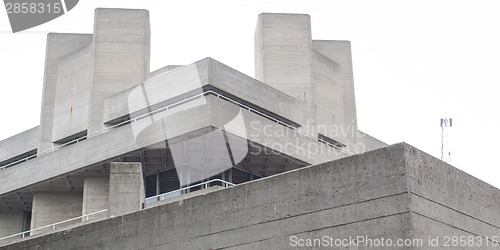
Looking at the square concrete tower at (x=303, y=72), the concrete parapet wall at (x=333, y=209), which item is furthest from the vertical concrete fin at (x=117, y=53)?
the concrete parapet wall at (x=333, y=209)

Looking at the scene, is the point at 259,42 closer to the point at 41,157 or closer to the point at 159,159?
the point at 159,159

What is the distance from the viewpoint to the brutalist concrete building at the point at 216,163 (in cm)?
1002

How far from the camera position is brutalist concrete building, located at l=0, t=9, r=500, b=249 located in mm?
10023

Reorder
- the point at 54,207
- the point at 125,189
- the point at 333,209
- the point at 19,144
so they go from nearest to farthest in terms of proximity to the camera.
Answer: the point at 333,209, the point at 125,189, the point at 54,207, the point at 19,144

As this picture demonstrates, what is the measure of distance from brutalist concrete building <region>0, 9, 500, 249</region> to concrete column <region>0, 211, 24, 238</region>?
0.06 metres

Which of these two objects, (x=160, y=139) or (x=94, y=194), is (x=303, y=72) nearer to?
(x=160, y=139)

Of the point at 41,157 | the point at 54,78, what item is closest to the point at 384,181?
the point at 41,157

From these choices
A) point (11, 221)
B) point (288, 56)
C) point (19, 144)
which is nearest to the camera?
point (288, 56)

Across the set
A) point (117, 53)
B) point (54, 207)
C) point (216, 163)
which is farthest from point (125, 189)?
point (117, 53)

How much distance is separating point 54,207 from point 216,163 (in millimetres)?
10037

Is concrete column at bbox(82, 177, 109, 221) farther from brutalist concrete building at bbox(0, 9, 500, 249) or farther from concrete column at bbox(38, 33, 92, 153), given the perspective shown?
concrete column at bbox(38, 33, 92, 153)

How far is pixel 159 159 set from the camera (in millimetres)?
31875

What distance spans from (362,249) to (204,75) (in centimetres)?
2171

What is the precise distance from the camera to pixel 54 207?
35594mm
